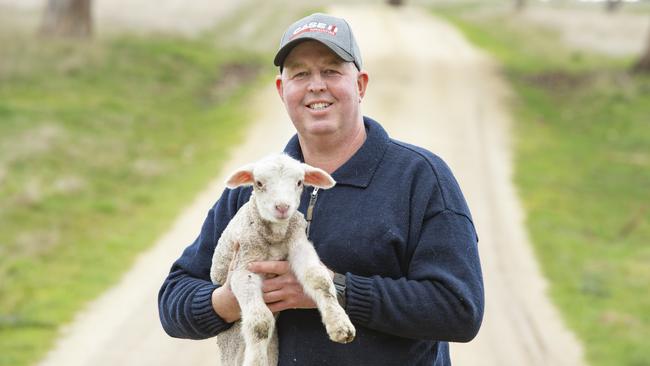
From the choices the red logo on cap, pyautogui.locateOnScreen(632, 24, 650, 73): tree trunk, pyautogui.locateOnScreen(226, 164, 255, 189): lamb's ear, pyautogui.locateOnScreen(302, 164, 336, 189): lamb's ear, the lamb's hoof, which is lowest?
the lamb's hoof

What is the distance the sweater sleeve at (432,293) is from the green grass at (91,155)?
5.54 meters

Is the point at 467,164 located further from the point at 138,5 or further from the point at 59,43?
the point at 138,5

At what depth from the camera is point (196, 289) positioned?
3344 mm

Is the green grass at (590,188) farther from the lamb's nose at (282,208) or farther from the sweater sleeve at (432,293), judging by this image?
the lamb's nose at (282,208)

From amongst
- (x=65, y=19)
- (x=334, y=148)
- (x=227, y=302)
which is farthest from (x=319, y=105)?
(x=65, y=19)

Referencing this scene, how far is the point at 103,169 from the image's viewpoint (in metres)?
13.8

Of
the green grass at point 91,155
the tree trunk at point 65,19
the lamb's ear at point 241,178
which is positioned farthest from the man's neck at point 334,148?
the tree trunk at point 65,19

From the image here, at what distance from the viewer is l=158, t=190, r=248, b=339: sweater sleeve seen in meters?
3.28

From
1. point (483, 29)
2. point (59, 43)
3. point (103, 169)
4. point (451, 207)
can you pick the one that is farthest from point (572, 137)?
point (483, 29)

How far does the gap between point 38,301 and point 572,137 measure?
12.3 meters

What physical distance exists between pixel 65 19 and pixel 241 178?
2067 cm

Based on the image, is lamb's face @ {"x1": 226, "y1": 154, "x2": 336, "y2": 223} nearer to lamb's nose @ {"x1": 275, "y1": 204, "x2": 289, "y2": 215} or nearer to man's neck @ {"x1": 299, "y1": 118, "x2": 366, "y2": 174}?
lamb's nose @ {"x1": 275, "y1": 204, "x2": 289, "y2": 215}

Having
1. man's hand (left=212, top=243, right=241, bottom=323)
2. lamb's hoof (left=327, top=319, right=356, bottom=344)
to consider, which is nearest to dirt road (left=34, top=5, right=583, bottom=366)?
man's hand (left=212, top=243, right=241, bottom=323)

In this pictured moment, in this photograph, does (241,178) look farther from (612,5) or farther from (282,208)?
(612,5)
